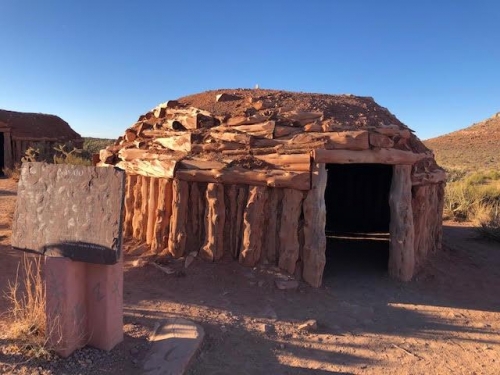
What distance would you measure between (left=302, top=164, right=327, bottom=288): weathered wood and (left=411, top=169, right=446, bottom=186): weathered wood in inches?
67.9

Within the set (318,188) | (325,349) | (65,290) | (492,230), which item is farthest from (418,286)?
(65,290)

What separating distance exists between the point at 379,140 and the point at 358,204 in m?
4.98

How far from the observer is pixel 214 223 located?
5.69 m

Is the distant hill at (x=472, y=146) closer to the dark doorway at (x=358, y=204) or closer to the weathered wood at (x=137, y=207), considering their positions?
the dark doorway at (x=358, y=204)

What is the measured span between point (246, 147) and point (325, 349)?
3.06 m

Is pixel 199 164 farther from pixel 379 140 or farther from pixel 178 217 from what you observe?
pixel 379 140

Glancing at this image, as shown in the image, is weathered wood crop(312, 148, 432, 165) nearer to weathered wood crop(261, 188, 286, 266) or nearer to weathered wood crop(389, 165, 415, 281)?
weathered wood crop(389, 165, 415, 281)

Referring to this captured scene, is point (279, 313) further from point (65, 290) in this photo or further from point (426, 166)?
point (426, 166)

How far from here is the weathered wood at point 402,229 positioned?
5996 mm

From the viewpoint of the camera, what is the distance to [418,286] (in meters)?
5.93

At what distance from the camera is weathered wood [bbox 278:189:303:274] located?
5.55 m

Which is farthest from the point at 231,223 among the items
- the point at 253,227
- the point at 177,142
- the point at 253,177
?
the point at 177,142

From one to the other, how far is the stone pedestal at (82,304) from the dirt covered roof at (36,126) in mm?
16290

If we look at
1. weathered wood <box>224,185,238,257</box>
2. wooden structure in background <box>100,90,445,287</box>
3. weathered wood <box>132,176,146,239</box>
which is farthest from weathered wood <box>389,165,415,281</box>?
weathered wood <box>132,176,146,239</box>
